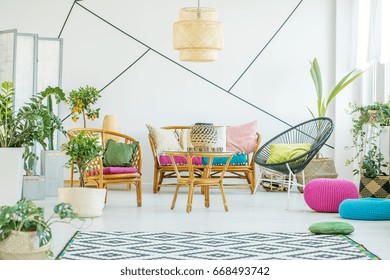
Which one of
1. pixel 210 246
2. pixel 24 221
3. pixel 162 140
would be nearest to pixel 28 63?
pixel 162 140

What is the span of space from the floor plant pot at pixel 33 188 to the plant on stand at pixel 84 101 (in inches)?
65.6

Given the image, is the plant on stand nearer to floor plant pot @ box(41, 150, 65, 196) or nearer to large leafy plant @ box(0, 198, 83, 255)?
floor plant pot @ box(41, 150, 65, 196)

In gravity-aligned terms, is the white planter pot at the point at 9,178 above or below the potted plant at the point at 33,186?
above

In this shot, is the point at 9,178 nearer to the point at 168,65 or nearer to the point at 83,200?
the point at 83,200

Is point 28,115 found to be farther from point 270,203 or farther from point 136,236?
point 270,203

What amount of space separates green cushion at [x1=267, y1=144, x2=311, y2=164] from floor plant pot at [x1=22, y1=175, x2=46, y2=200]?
243 cm

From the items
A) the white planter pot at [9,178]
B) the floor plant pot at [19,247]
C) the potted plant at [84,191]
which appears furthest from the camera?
the potted plant at [84,191]

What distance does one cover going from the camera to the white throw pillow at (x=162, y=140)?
8992 millimetres

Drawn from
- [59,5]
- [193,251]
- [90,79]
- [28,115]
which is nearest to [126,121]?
[90,79]

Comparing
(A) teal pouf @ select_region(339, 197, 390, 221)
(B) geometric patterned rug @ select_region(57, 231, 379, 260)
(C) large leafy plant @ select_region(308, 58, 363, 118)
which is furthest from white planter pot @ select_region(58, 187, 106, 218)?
(C) large leafy plant @ select_region(308, 58, 363, 118)

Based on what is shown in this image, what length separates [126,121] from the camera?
9945mm

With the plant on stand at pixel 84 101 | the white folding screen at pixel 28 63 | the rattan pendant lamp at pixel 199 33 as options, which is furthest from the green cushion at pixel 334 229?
the plant on stand at pixel 84 101

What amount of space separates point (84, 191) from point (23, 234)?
9.17 feet

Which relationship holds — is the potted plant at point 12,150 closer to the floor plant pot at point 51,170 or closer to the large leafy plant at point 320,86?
the floor plant pot at point 51,170
